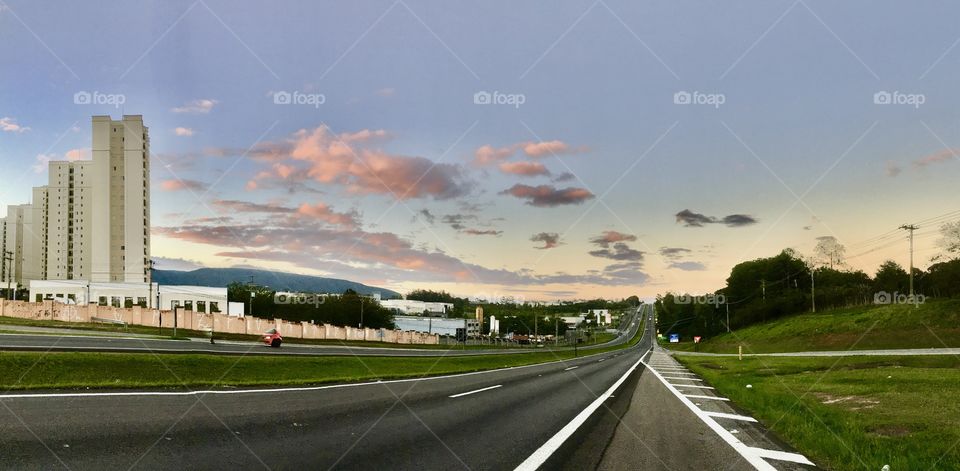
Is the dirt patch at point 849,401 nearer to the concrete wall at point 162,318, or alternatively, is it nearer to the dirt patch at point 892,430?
the dirt patch at point 892,430

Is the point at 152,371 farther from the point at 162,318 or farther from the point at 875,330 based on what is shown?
the point at 875,330

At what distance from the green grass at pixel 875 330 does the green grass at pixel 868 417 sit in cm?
3265

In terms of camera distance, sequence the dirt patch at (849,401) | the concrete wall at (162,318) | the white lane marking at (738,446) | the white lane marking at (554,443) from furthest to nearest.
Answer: the concrete wall at (162,318)
the dirt patch at (849,401)
the white lane marking at (738,446)
the white lane marking at (554,443)

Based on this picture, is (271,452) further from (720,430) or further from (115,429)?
(720,430)

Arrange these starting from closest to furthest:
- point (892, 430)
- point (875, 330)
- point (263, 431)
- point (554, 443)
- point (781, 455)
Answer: point (781, 455)
point (263, 431)
point (554, 443)
point (892, 430)
point (875, 330)

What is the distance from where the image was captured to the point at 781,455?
27.6 ft

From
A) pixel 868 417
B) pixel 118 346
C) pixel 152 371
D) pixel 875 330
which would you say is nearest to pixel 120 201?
pixel 118 346

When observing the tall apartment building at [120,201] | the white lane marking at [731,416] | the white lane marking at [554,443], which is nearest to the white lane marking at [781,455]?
the white lane marking at [554,443]

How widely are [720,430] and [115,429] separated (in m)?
10.0

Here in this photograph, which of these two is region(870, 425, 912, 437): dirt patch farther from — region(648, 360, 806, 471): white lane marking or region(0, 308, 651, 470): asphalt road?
region(0, 308, 651, 470): asphalt road

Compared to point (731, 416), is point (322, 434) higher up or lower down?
higher up

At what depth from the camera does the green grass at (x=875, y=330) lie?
4897cm

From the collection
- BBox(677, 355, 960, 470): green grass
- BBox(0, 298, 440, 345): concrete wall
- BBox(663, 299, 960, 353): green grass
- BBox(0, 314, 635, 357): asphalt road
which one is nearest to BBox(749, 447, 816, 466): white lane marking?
BBox(677, 355, 960, 470): green grass

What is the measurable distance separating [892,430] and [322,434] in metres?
9.84
